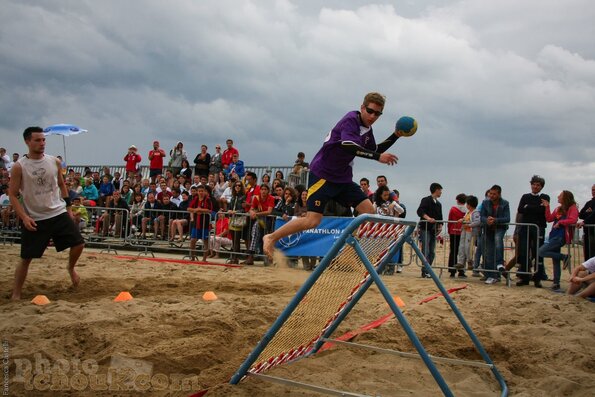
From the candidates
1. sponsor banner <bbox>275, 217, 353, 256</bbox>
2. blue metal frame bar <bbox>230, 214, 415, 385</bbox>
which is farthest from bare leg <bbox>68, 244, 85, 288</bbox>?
sponsor banner <bbox>275, 217, 353, 256</bbox>

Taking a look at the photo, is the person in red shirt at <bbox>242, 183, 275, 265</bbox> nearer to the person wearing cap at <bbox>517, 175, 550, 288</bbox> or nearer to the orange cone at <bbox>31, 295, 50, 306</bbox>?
the person wearing cap at <bbox>517, 175, 550, 288</bbox>

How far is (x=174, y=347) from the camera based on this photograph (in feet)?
14.2

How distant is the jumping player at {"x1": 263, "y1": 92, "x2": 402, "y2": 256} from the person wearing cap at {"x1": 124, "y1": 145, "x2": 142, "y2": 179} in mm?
15320

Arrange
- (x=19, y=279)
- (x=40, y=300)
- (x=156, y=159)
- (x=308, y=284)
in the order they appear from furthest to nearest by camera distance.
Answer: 1. (x=156, y=159)
2. (x=19, y=279)
3. (x=40, y=300)
4. (x=308, y=284)

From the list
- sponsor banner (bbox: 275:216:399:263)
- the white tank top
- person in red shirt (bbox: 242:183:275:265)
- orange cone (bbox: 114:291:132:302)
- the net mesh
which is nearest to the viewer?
the net mesh

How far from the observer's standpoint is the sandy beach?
147 inches

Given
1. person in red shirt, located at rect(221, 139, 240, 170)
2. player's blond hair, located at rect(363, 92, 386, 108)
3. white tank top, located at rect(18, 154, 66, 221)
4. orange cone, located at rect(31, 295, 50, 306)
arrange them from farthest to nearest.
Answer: person in red shirt, located at rect(221, 139, 240, 170), white tank top, located at rect(18, 154, 66, 221), orange cone, located at rect(31, 295, 50, 306), player's blond hair, located at rect(363, 92, 386, 108)

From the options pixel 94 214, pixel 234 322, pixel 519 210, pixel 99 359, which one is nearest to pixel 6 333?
pixel 99 359

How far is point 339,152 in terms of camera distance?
540 cm

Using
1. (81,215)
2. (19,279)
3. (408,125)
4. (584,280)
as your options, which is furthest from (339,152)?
(81,215)

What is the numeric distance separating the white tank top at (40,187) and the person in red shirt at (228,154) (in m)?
10.3

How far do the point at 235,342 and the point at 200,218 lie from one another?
8520 millimetres

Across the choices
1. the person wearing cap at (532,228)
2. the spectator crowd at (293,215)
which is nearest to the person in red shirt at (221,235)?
the spectator crowd at (293,215)

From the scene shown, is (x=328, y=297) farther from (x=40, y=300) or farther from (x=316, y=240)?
(x=316, y=240)
